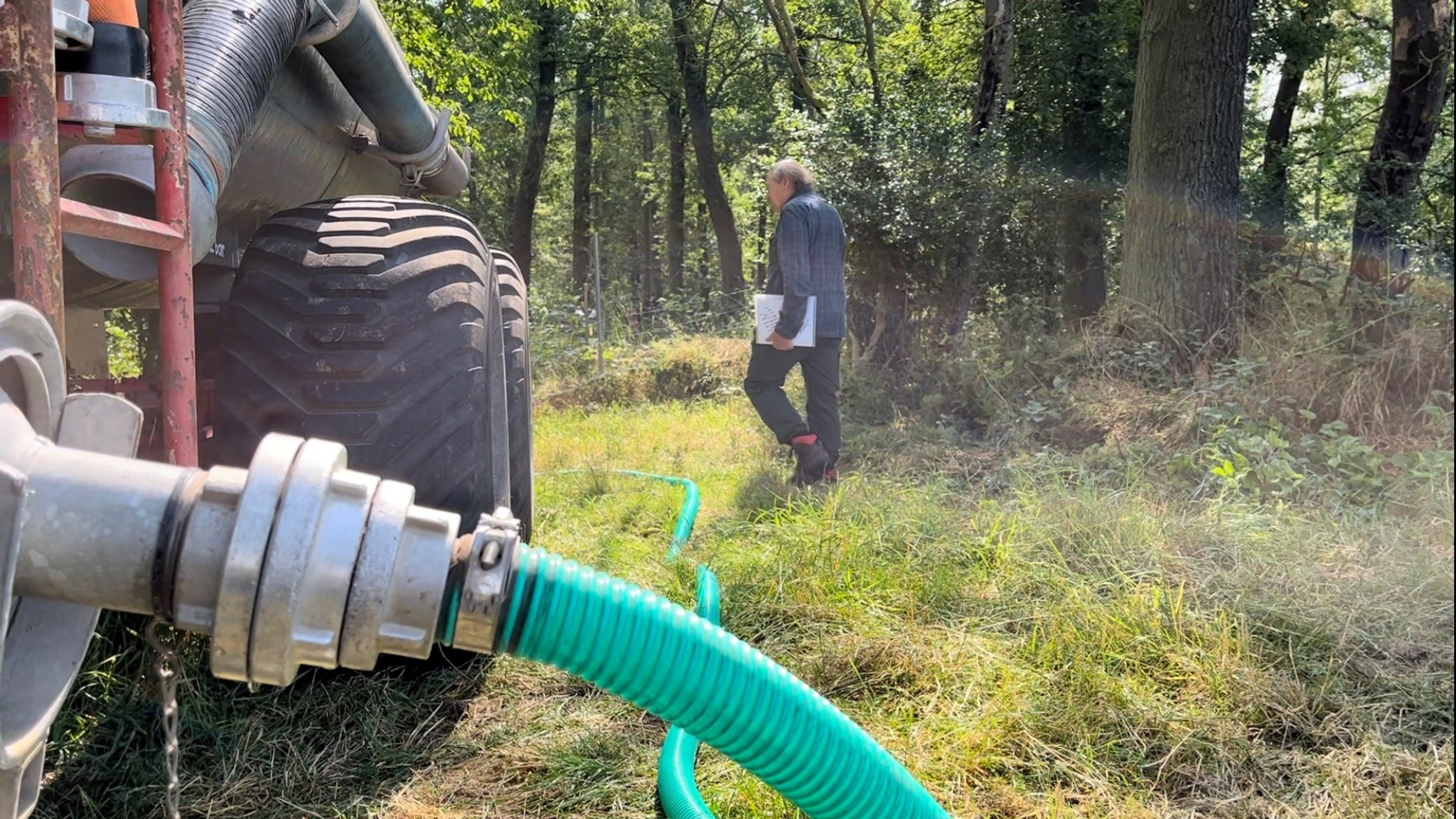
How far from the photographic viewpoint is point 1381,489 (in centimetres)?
421

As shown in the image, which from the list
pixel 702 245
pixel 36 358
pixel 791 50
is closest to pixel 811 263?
pixel 36 358

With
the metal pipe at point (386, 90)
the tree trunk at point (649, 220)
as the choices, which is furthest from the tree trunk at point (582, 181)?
the metal pipe at point (386, 90)

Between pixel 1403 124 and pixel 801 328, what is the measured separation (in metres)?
5.33

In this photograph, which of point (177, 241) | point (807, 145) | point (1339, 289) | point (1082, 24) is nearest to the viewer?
point (177, 241)

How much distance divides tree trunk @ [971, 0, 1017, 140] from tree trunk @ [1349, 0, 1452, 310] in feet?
10.9

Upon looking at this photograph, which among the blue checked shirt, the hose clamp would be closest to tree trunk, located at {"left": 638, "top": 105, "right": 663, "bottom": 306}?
the blue checked shirt

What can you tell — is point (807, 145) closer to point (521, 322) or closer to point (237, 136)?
point (521, 322)

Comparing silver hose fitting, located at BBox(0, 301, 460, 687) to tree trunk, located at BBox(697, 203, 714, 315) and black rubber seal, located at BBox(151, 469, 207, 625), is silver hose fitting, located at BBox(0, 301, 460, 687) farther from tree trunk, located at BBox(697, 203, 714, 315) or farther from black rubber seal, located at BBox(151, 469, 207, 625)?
tree trunk, located at BBox(697, 203, 714, 315)

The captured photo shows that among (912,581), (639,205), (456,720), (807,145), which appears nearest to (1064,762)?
(912,581)

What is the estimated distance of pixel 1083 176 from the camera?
10875 mm

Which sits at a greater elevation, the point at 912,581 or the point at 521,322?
the point at 521,322

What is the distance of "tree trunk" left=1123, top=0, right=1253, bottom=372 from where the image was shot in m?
6.79

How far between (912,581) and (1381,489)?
2.19 meters

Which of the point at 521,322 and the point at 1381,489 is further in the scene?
the point at 1381,489
